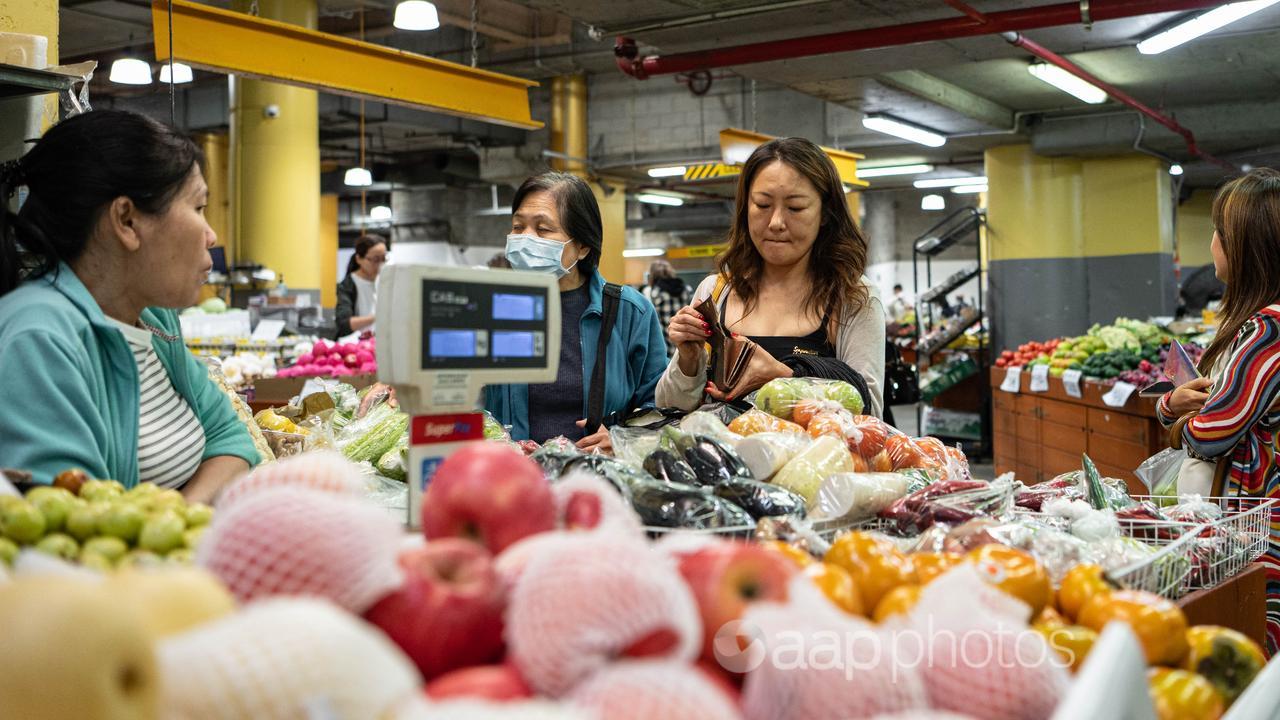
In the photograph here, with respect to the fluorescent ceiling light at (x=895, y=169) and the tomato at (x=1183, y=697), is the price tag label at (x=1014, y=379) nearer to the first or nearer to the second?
the fluorescent ceiling light at (x=895, y=169)

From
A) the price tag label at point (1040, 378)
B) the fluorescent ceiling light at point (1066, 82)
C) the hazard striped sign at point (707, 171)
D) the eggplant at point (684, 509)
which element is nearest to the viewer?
the eggplant at point (684, 509)

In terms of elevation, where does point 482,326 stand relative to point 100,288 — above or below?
below

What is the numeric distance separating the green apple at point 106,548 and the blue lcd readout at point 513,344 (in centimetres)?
50

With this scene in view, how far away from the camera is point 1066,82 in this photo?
961cm

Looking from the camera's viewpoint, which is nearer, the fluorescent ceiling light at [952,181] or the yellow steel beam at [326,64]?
the yellow steel beam at [326,64]

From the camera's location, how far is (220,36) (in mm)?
5773

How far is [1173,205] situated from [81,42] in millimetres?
13905

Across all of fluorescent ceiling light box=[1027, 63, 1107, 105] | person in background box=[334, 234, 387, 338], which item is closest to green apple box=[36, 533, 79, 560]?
person in background box=[334, 234, 387, 338]

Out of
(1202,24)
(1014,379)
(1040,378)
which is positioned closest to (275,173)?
(1014,379)

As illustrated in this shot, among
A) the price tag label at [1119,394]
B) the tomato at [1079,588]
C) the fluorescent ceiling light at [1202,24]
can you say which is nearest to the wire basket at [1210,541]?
the tomato at [1079,588]

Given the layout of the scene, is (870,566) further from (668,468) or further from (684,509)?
(668,468)

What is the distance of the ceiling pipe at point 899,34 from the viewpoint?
6891 mm

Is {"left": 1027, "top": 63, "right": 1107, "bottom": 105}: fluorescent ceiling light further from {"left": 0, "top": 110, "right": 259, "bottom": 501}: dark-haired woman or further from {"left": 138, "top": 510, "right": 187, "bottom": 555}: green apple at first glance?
{"left": 138, "top": 510, "right": 187, "bottom": 555}: green apple

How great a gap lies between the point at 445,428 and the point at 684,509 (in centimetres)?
41
